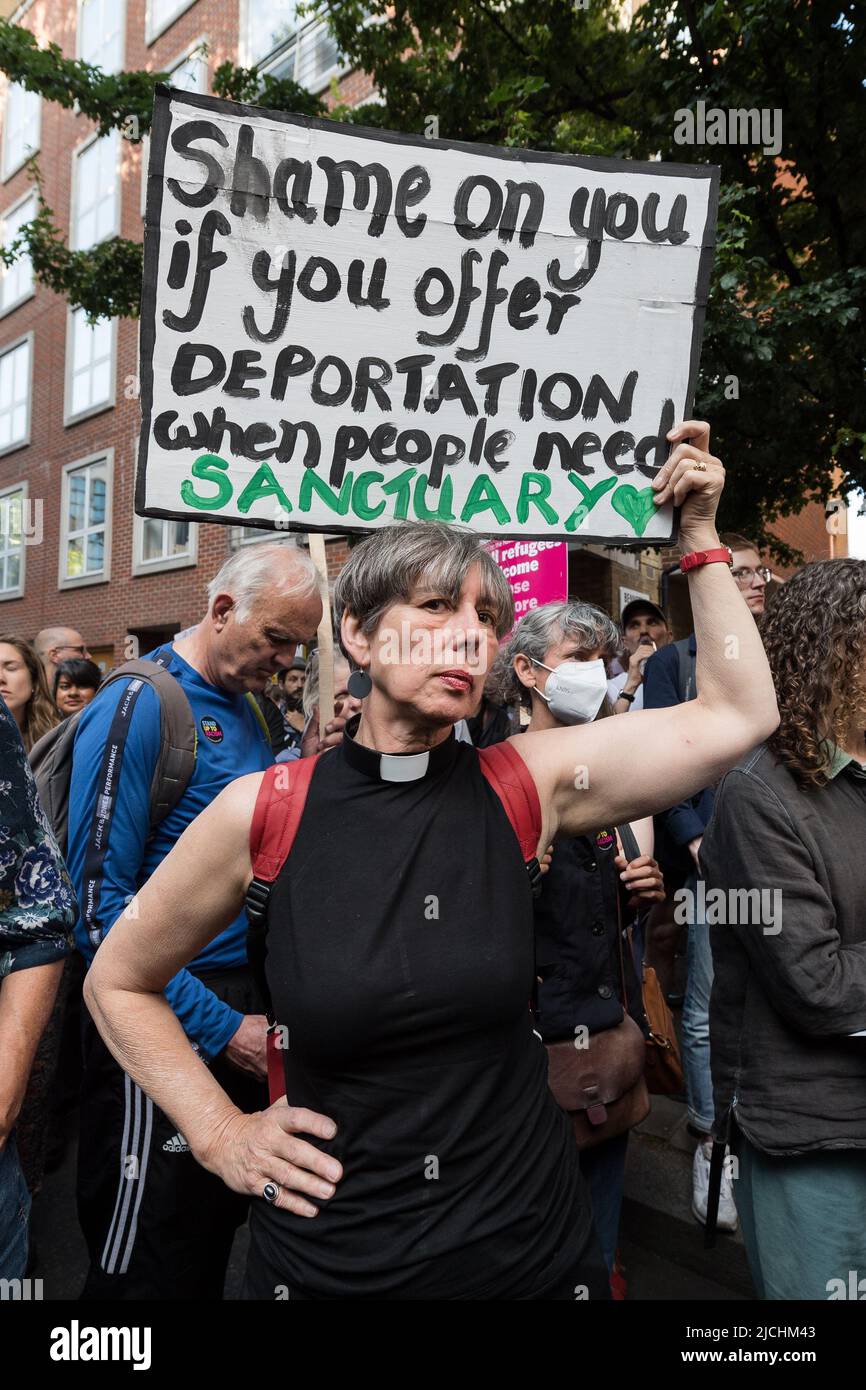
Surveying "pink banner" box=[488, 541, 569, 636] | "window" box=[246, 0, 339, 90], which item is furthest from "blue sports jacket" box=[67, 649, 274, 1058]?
"window" box=[246, 0, 339, 90]

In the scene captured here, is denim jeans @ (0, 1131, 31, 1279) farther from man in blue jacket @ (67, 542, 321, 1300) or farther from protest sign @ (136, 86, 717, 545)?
protest sign @ (136, 86, 717, 545)

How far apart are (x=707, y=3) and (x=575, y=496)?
5923 millimetres

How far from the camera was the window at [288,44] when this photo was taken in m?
12.3

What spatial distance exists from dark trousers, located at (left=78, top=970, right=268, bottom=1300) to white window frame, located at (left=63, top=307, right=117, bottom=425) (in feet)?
49.0

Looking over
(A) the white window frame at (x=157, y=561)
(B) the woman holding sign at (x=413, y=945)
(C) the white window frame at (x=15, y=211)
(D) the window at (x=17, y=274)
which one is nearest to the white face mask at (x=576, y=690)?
(B) the woman holding sign at (x=413, y=945)

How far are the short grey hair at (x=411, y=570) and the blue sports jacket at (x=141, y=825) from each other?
80cm

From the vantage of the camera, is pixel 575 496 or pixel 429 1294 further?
pixel 575 496

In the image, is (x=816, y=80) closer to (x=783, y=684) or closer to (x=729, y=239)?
(x=729, y=239)

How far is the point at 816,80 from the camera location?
5.74 m

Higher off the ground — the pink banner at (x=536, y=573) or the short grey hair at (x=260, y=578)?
the pink banner at (x=536, y=573)

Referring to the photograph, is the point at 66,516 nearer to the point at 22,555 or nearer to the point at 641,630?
the point at 22,555

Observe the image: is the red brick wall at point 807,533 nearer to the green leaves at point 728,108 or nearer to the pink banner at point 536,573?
the green leaves at point 728,108

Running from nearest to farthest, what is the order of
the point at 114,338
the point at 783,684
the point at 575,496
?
the point at 575,496, the point at 783,684, the point at 114,338

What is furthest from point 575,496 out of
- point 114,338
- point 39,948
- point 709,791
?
point 114,338
